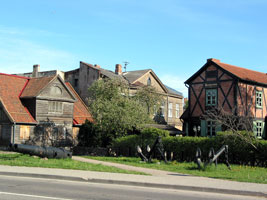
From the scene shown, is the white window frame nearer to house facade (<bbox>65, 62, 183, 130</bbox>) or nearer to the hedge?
the hedge

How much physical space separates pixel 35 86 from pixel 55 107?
2.89 metres

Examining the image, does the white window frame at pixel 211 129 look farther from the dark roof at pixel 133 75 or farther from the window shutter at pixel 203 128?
the dark roof at pixel 133 75

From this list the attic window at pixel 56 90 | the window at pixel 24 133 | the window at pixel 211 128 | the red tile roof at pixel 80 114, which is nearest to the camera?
the window at pixel 24 133

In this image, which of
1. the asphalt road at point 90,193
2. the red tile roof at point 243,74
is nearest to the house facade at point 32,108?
the red tile roof at point 243,74

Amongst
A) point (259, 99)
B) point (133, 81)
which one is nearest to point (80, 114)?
point (133, 81)

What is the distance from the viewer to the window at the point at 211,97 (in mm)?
31541

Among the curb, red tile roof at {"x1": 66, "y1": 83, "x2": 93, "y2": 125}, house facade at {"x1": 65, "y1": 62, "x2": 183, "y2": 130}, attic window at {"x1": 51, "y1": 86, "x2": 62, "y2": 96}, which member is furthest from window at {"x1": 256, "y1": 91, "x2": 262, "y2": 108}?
the curb

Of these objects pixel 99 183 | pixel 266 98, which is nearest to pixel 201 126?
pixel 266 98

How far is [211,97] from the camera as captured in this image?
31953mm

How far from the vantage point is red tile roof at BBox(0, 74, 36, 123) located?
29797 millimetres

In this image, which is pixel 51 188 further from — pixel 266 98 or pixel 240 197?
pixel 266 98

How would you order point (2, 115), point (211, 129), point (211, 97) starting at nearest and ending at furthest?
1. point (2, 115)
2. point (211, 129)
3. point (211, 97)

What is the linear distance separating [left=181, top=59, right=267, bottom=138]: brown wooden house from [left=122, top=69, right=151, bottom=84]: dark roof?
10803 millimetres

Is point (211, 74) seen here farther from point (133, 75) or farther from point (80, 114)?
point (133, 75)
